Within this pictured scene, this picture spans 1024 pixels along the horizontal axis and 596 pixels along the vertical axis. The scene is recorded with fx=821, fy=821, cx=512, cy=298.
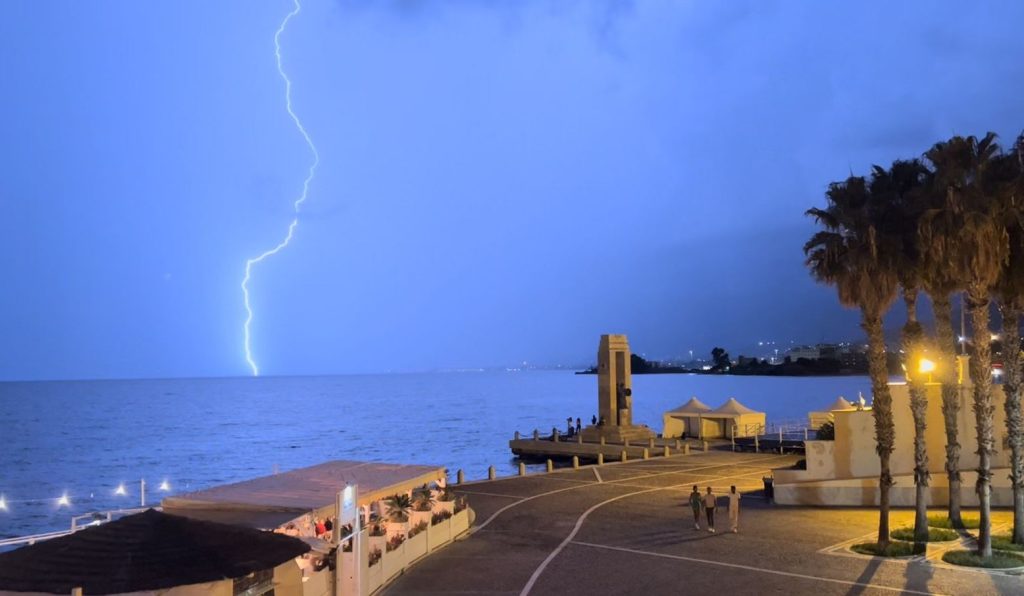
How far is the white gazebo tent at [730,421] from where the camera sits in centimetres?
5056

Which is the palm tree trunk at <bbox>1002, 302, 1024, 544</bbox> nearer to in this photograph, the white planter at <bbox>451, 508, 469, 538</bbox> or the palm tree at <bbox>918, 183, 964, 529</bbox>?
the palm tree at <bbox>918, 183, 964, 529</bbox>

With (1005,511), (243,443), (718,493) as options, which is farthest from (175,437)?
(1005,511)

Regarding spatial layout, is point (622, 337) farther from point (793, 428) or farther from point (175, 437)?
point (175, 437)

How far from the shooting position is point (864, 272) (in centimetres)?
1891

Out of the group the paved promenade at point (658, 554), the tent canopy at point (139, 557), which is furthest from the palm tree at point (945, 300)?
the tent canopy at point (139, 557)

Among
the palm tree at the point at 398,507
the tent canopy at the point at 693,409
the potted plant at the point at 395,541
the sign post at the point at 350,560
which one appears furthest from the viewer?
the tent canopy at the point at 693,409

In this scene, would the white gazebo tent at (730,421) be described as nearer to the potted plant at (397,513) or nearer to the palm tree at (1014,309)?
the palm tree at (1014,309)

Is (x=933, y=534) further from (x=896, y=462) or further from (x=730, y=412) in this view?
(x=730, y=412)

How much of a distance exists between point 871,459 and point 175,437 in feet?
286

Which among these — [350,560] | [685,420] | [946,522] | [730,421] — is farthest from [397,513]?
[685,420]

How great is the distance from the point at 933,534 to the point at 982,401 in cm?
378

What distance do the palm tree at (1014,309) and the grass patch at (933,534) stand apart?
1.42 meters

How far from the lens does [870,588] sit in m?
15.9

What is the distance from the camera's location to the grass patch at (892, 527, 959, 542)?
19.8 metres
